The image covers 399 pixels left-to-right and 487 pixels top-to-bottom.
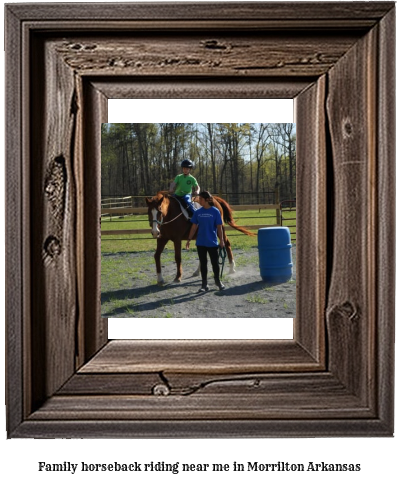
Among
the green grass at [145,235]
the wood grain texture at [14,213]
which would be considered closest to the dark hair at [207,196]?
the green grass at [145,235]

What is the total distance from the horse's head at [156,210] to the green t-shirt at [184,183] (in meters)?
0.08

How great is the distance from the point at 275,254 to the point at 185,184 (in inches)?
18.3

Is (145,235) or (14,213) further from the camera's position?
(145,235)

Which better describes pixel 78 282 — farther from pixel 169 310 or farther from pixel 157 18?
pixel 157 18

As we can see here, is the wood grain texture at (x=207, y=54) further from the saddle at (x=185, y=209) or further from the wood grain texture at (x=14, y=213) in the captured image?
the saddle at (x=185, y=209)

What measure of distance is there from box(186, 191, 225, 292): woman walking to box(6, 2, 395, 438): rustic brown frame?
0.94ft

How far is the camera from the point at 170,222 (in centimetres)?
228

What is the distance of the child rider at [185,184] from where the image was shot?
224cm

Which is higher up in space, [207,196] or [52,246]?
[207,196]

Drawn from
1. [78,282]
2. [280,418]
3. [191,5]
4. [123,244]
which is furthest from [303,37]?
[280,418]

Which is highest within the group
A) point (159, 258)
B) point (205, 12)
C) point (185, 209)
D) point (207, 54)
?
point (205, 12)

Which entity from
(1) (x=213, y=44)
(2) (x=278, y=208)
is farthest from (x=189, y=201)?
(1) (x=213, y=44)

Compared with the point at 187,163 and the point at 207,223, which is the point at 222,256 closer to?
the point at 207,223

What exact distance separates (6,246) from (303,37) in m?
1.42
